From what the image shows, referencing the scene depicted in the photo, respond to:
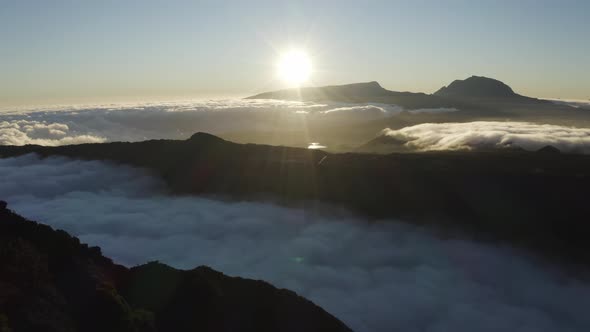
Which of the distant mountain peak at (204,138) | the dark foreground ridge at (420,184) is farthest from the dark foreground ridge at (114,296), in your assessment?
the distant mountain peak at (204,138)

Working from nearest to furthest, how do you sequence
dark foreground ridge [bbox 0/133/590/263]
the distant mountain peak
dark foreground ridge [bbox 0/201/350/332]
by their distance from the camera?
1. dark foreground ridge [bbox 0/201/350/332]
2. dark foreground ridge [bbox 0/133/590/263]
3. the distant mountain peak

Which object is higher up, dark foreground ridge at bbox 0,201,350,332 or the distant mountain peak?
dark foreground ridge at bbox 0,201,350,332

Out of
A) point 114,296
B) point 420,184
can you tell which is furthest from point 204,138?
point 114,296

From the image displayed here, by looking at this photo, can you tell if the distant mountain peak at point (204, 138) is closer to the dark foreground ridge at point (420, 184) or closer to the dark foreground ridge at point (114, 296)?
the dark foreground ridge at point (420, 184)

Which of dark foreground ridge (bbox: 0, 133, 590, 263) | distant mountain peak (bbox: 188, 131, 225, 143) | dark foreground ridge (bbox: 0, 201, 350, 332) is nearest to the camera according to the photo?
dark foreground ridge (bbox: 0, 201, 350, 332)

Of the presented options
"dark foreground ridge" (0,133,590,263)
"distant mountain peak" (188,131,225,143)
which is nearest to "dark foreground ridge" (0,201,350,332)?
"dark foreground ridge" (0,133,590,263)

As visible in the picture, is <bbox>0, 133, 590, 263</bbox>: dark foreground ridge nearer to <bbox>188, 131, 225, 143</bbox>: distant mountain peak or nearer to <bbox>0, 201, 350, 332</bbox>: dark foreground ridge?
<bbox>188, 131, 225, 143</bbox>: distant mountain peak

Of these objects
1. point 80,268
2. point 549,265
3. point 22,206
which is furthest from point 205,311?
point 22,206
